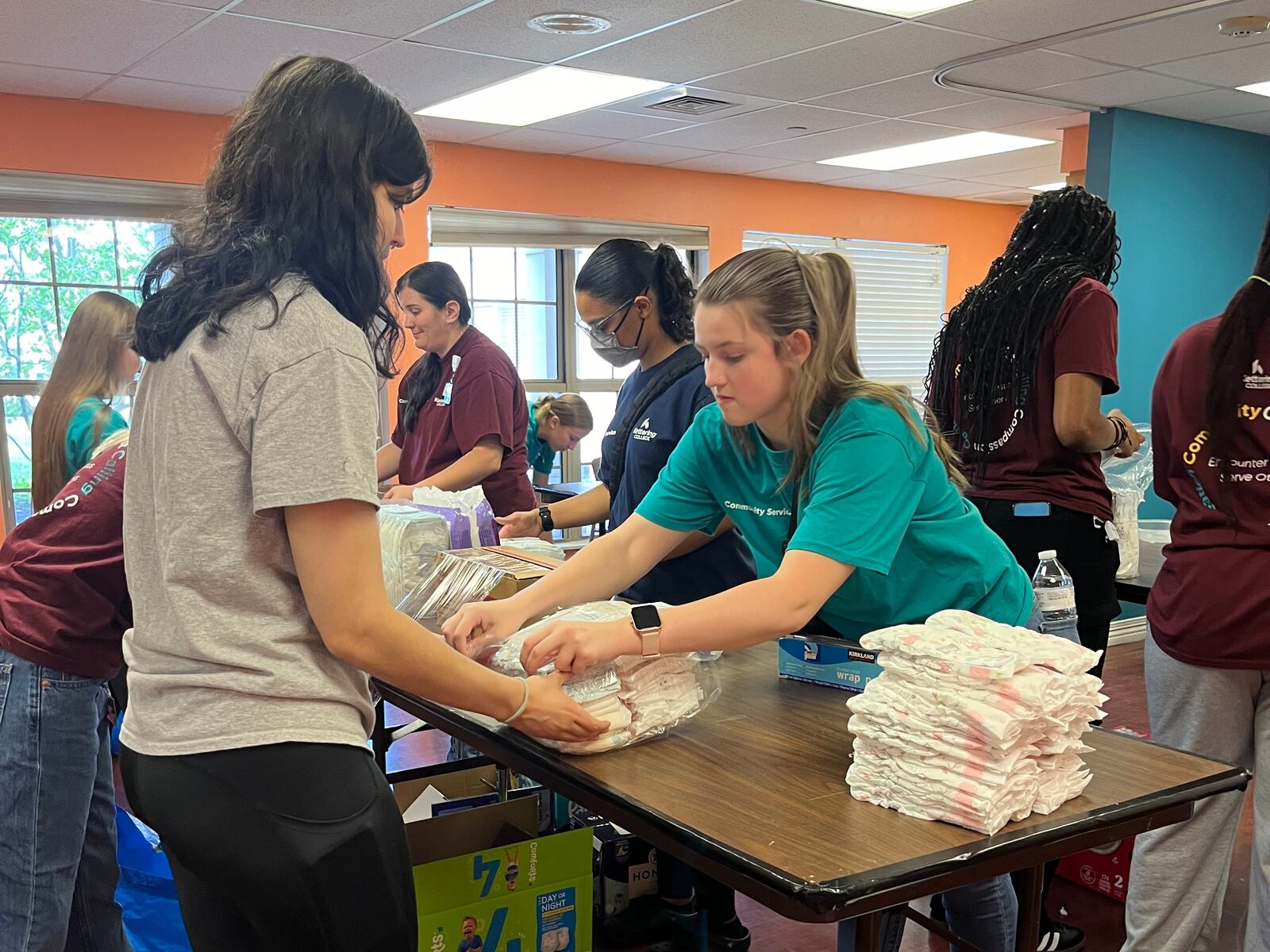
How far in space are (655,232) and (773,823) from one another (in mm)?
6284

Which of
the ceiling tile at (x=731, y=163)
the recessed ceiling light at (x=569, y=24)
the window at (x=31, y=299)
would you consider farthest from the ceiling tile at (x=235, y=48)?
the ceiling tile at (x=731, y=163)

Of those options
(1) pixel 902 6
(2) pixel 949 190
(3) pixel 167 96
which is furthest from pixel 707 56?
(2) pixel 949 190

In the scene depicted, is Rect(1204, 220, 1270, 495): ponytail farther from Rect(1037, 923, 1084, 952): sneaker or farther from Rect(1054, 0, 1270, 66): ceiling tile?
Rect(1054, 0, 1270, 66): ceiling tile

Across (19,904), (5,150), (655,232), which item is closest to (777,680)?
(19,904)

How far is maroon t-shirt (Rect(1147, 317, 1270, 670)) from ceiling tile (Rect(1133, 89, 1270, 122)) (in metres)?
3.94

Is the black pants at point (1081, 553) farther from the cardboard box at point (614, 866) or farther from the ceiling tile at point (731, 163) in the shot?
the ceiling tile at point (731, 163)

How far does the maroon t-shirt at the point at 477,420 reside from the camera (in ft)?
10.7

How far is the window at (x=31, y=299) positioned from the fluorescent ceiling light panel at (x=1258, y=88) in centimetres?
507

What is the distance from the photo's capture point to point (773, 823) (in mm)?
1207

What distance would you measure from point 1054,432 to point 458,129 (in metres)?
4.23

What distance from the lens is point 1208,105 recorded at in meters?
5.47

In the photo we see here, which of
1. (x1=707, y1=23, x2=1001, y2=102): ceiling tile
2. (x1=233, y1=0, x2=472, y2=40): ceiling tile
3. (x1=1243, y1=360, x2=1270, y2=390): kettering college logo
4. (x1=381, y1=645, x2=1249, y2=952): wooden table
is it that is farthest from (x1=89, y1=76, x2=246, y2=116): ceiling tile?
(x1=1243, y1=360, x2=1270, y2=390): kettering college logo

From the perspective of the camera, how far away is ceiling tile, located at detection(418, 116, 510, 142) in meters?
5.71

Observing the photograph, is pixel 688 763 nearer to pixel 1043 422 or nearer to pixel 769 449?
pixel 769 449
